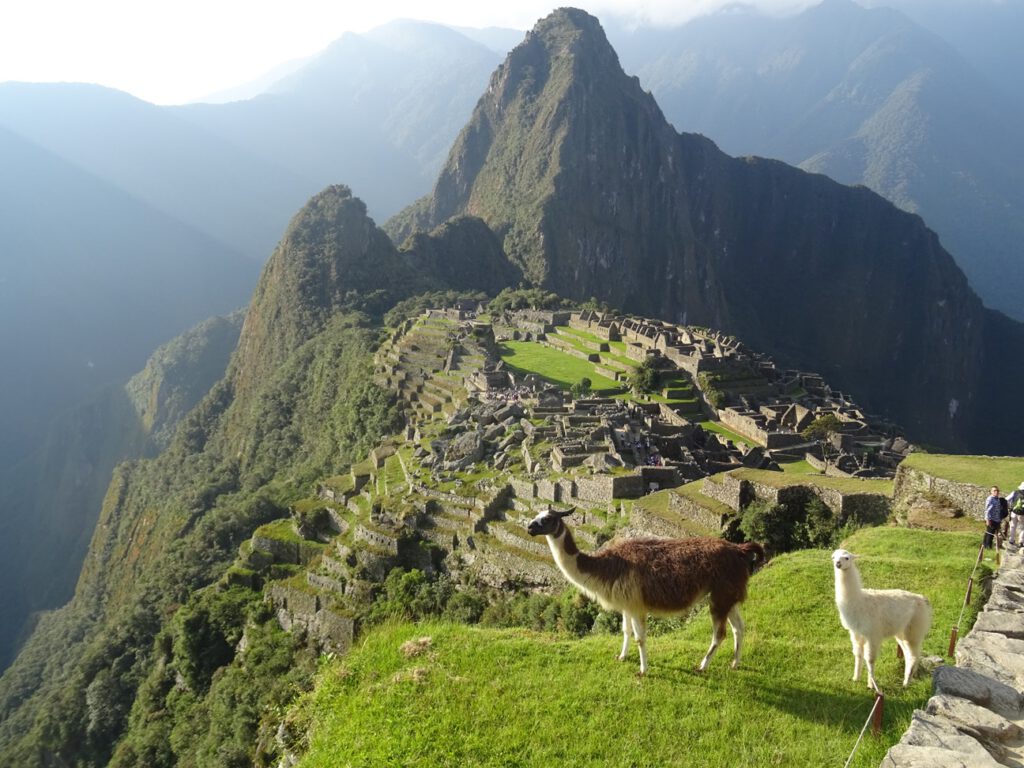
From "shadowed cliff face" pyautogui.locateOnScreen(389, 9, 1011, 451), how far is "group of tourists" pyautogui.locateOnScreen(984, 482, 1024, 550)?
125 metres

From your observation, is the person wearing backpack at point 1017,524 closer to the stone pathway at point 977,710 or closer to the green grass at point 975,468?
the stone pathway at point 977,710

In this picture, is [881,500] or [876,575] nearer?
[876,575]

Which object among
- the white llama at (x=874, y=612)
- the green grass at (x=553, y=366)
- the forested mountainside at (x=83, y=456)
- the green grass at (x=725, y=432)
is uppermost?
the white llama at (x=874, y=612)

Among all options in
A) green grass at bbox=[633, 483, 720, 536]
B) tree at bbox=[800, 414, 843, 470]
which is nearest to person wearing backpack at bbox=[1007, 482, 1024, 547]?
green grass at bbox=[633, 483, 720, 536]

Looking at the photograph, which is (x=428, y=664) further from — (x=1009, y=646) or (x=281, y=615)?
(x=281, y=615)

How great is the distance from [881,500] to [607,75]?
166339 mm

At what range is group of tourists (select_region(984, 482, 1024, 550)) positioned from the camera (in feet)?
28.4

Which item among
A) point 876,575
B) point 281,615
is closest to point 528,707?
point 876,575

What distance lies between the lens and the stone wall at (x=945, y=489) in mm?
12070

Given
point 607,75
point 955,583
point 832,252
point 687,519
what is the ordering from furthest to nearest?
point 832,252 → point 607,75 → point 687,519 → point 955,583

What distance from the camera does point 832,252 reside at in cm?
19425

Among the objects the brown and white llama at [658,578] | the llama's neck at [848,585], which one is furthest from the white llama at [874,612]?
the brown and white llama at [658,578]

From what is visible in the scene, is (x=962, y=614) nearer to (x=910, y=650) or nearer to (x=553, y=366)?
(x=910, y=650)

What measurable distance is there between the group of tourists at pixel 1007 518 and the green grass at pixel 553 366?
108 feet
